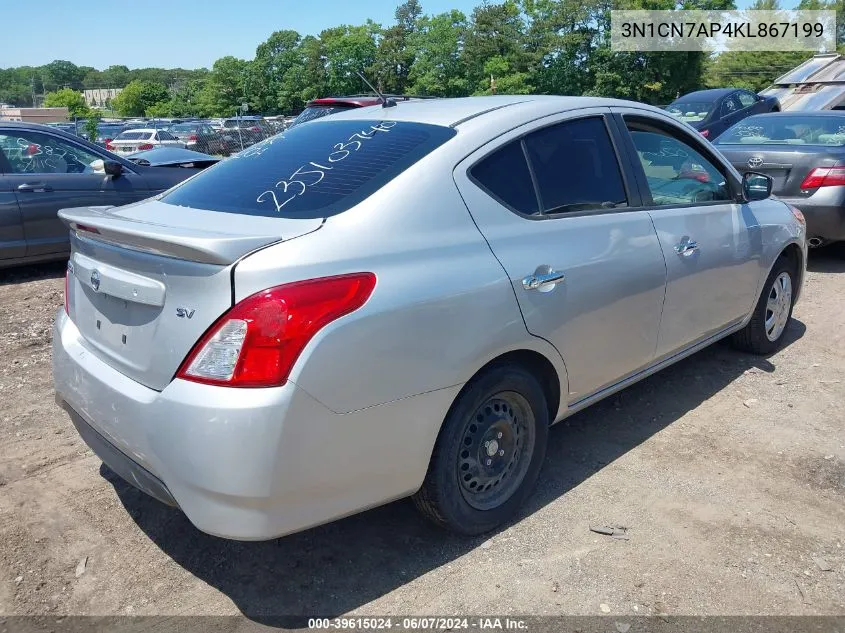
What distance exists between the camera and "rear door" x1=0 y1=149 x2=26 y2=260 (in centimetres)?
698

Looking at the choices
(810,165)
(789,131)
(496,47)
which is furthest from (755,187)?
(496,47)

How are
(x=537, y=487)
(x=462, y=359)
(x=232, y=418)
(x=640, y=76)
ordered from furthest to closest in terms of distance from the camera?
(x=640, y=76) < (x=537, y=487) < (x=462, y=359) < (x=232, y=418)

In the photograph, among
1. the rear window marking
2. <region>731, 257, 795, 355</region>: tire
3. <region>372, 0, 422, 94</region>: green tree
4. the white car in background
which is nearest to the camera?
the rear window marking

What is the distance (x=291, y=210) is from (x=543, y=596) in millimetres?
1724

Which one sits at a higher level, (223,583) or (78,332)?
(78,332)

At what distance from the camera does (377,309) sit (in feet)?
8.14

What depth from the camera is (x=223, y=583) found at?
112 inches

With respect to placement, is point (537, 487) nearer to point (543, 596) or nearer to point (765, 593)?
point (543, 596)

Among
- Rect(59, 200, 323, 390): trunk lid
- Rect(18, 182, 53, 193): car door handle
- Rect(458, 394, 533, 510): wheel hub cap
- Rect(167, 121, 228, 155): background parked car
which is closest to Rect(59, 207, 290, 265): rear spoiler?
Rect(59, 200, 323, 390): trunk lid

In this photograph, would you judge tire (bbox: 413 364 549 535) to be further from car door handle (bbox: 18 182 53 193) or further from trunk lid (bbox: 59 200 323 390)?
car door handle (bbox: 18 182 53 193)

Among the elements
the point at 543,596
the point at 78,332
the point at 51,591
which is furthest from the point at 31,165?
the point at 543,596

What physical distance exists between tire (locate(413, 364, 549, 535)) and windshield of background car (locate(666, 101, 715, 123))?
12898 mm

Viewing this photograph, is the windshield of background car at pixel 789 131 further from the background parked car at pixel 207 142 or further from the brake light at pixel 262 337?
the background parked car at pixel 207 142

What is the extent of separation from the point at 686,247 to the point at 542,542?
180 cm
